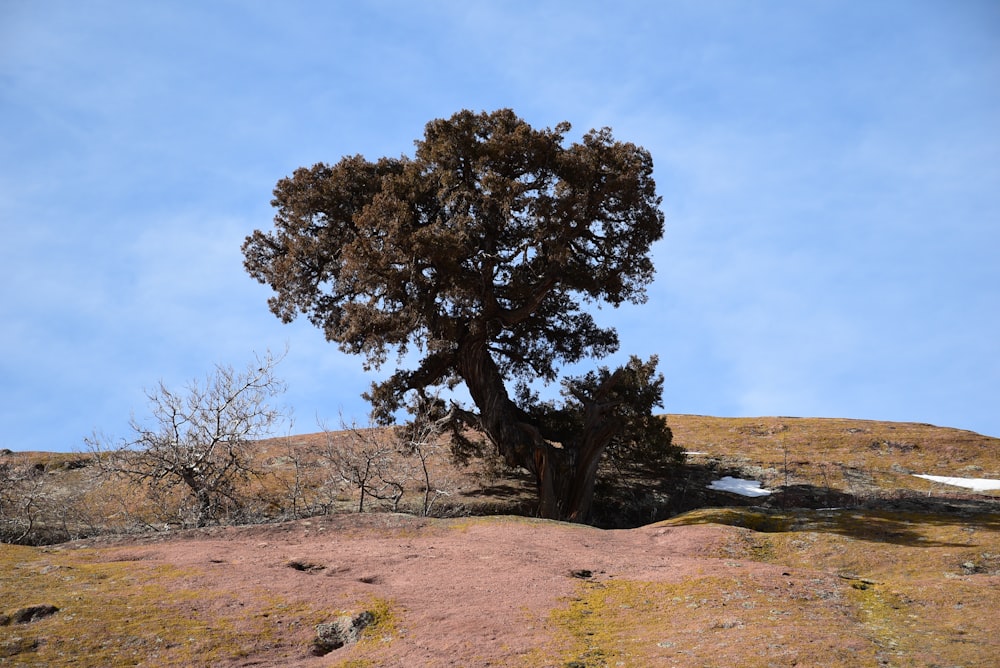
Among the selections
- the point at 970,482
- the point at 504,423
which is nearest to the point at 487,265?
the point at 504,423

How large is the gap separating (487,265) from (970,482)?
66.0ft

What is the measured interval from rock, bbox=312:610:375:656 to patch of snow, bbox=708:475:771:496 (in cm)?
2098

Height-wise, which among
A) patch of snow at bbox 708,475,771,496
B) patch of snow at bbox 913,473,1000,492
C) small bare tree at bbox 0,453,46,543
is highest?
patch of snow at bbox 913,473,1000,492

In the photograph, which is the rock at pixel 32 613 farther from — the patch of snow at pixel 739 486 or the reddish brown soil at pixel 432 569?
the patch of snow at pixel 739 486

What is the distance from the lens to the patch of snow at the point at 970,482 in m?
29.6

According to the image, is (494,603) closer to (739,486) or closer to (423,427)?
(423,427)

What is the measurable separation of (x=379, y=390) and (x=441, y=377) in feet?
9.20

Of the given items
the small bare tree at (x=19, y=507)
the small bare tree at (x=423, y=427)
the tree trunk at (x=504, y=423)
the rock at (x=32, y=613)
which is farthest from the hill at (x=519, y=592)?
the small bare tree at (x=423, y=427)

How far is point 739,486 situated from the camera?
3077 cm

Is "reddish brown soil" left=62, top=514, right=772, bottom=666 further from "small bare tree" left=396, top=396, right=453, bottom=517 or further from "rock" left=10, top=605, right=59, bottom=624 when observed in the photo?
"small bare tree" left=396, top=396, right=453, bottom=517

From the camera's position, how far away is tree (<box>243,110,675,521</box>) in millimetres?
26078

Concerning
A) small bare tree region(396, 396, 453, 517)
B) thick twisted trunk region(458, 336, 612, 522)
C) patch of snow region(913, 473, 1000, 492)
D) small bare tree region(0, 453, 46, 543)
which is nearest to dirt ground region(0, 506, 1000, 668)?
small bare tree region(0, 453, 46, 543)

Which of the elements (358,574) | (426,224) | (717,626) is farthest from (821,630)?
(426,224)

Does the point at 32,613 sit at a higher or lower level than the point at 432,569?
lower
